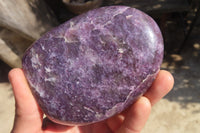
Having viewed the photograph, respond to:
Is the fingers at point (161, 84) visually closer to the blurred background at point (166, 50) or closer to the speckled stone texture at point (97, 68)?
the speckled stone texture at point (97, 68)

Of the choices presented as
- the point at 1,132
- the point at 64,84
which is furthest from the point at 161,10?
the point at 1,132

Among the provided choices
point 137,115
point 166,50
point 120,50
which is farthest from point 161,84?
point 166,50

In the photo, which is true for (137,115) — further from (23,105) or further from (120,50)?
(23,105)

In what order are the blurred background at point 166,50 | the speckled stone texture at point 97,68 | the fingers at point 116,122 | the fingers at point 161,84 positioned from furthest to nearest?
the blurred background at point 166,50 → the fingers at point 116,122 → the fingers at point 161,84 → the speckled stone texture at point 97,68

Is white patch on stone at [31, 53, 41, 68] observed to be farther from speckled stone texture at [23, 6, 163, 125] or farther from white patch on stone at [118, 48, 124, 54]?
white patch on stone at [118, 48, 124, 54]

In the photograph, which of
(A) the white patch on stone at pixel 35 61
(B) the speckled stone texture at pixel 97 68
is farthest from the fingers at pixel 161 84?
(A) the white patch on stone at pixel 35 61

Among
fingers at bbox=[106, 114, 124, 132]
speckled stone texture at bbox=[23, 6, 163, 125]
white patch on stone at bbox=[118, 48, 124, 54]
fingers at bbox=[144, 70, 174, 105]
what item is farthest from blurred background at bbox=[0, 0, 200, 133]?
white patch on stone at bbox=[118, 48, 124, 54]
